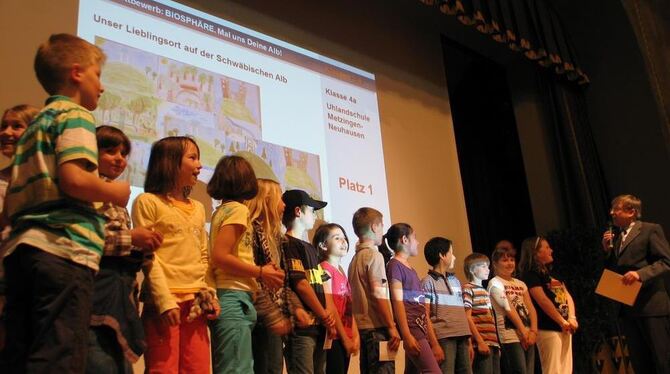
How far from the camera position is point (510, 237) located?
628cm

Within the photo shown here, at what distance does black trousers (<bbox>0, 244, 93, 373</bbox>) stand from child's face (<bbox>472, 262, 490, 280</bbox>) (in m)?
2.76

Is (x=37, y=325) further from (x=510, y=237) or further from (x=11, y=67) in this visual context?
(x=510, y=237)

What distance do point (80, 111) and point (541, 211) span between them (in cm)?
525

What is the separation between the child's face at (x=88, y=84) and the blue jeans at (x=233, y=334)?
2.55 ft

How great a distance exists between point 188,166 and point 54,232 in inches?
26.6

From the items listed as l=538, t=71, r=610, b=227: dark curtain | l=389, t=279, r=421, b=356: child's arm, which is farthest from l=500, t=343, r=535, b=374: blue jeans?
l=538, t=71, r=610, b=227: dark curtain

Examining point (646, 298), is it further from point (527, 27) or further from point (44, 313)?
point (44, 313)

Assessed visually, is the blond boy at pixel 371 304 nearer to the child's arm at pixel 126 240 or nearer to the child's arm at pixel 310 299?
the child's arm at pixel 310 299

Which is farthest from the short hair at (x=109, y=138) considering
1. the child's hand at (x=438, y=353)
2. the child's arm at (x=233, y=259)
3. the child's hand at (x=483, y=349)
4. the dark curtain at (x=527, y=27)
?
the dark curtain at (x=527, y=27)

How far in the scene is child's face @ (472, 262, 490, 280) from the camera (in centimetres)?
365

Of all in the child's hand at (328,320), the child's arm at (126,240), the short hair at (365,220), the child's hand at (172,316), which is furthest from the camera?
the short hair at (365,220)

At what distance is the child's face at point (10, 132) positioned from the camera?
181 cm

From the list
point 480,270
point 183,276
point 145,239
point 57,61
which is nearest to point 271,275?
point 183,276

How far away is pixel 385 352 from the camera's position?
273cm
